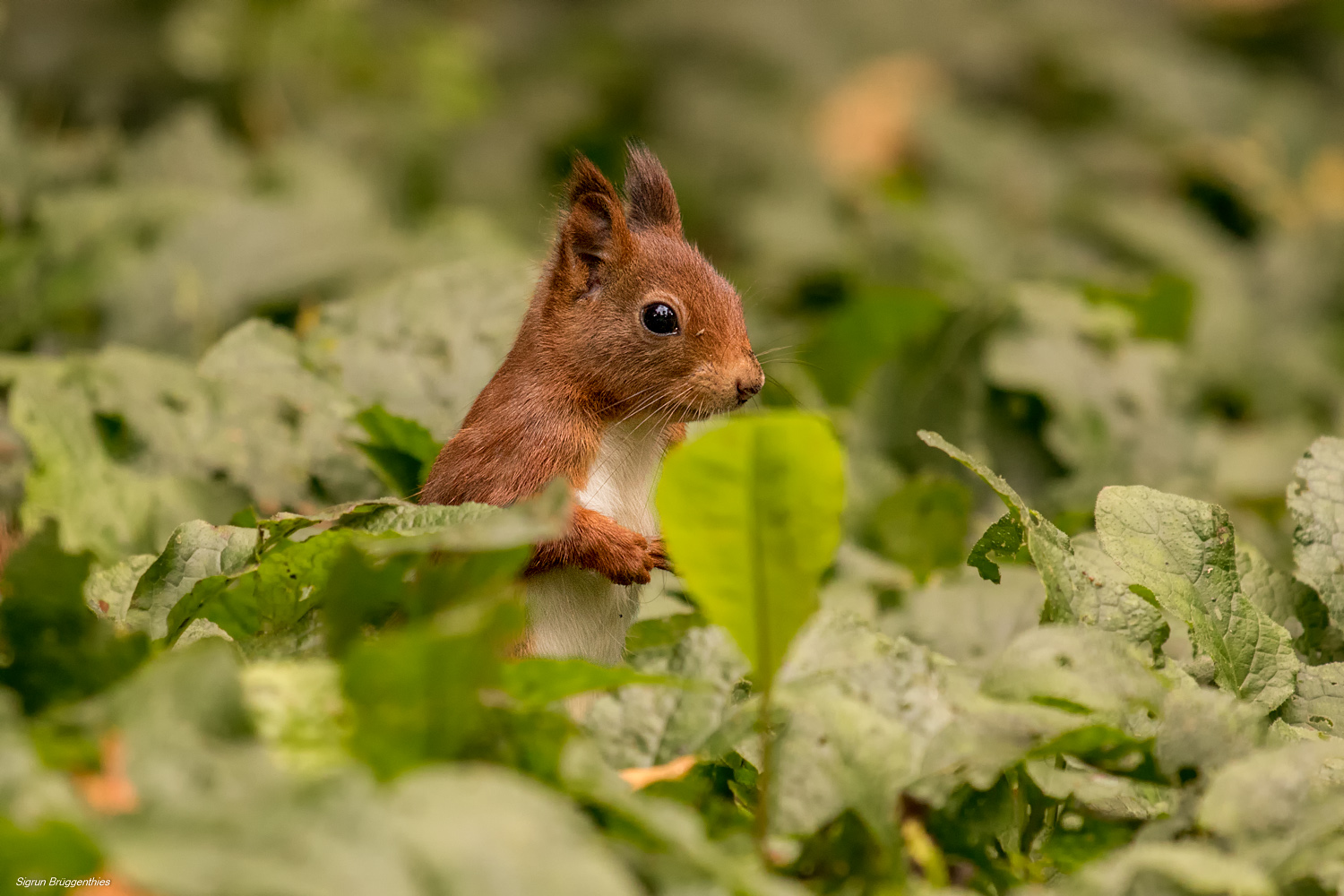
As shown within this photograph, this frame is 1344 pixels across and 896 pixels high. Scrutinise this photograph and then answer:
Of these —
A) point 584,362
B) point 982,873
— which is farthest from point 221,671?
point 584,362

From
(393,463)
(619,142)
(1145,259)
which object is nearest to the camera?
(393,463)

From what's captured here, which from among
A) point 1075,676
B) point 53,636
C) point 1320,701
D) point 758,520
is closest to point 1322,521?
point 1320,701

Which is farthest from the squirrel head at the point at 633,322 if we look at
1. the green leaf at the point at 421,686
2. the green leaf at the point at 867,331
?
the green leaf at the point at 867,331

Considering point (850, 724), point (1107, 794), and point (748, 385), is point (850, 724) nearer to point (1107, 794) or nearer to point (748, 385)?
point (1107, 794)

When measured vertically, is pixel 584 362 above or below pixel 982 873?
above

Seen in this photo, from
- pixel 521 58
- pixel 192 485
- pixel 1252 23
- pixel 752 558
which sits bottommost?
pixel 192 485

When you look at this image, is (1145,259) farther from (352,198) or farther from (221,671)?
(221,671)
